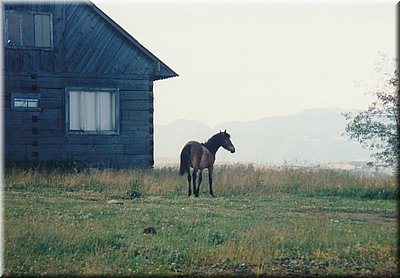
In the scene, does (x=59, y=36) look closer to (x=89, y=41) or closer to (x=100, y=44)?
(x=89, y=41)

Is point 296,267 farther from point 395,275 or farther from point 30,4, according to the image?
point 30,4

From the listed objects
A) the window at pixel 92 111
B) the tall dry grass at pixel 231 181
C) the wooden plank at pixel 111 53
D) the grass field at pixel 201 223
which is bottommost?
the grass field at pixel 201 223

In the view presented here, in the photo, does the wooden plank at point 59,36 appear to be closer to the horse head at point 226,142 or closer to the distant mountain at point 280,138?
the distant mountain at point 280,138

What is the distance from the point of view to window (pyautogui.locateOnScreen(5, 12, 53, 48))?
16109 mm

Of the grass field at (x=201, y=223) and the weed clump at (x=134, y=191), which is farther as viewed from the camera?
the weed clump at (x=134, y=191)

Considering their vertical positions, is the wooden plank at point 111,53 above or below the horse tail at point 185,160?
above

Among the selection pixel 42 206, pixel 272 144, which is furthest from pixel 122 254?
pixel 272 144

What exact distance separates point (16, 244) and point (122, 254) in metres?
1.87

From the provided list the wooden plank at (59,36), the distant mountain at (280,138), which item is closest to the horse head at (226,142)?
the distant mountain at (280,138)

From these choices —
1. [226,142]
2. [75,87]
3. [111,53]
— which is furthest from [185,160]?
[111,53]

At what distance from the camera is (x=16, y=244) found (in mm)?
10156

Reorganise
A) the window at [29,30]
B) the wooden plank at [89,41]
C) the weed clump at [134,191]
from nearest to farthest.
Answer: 1. the weed clump at [134,191]
2. the wooden plank at [89,41]
3. the window at [29,30]

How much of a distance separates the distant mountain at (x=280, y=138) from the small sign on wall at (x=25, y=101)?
10.3 ft

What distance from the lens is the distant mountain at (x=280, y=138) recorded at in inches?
551
